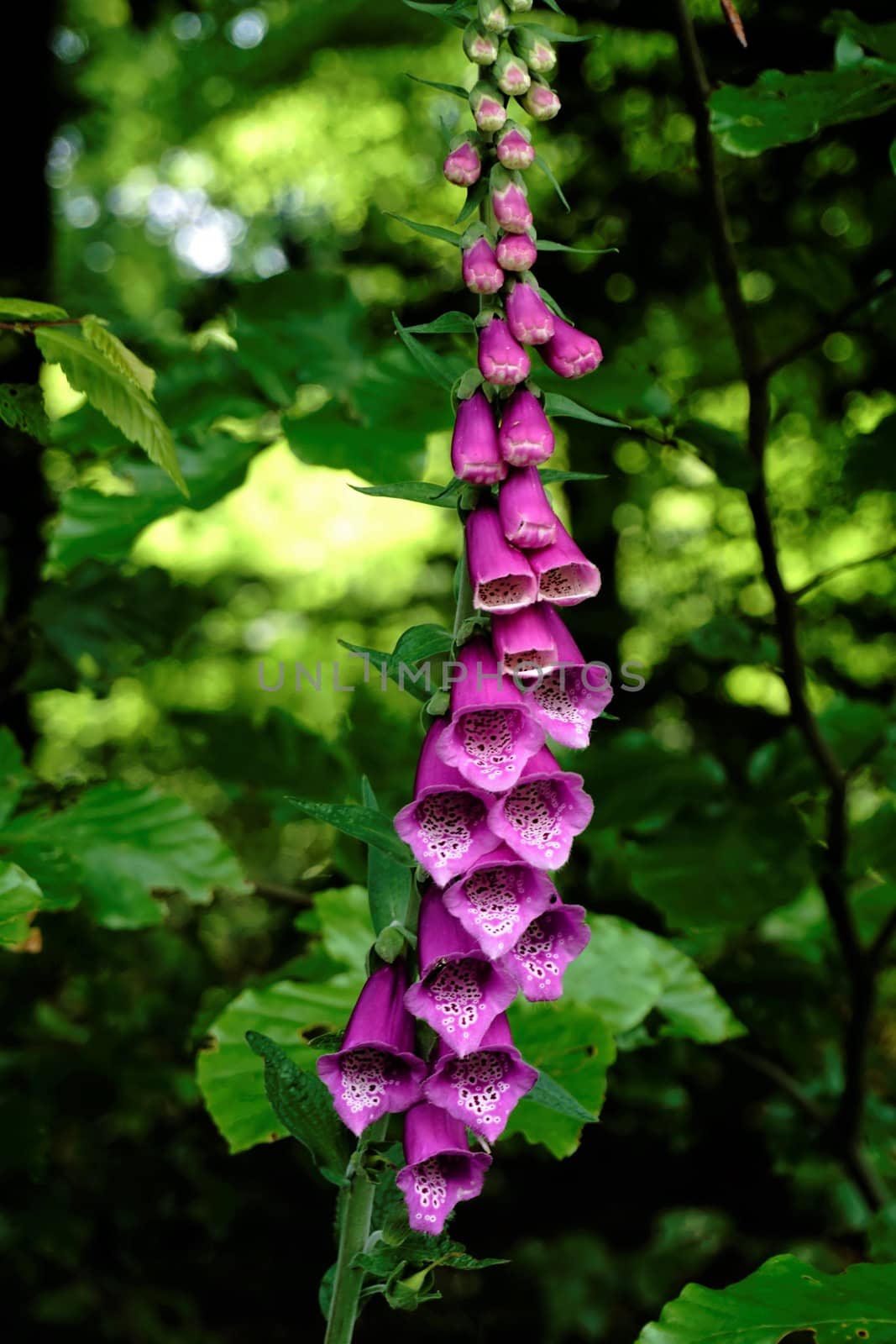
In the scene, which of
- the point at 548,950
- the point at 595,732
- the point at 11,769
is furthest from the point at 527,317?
the point at 595,732

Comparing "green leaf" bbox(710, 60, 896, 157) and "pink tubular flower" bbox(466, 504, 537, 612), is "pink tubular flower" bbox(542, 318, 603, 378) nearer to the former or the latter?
"pink tubular flower" bbox(466, 504, 537, 612)

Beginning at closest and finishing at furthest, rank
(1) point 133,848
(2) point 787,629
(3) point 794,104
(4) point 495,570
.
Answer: (4) point 495,570
(3) point 794,104
(1) point 133,848
(2) point 787,629

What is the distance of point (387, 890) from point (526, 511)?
1.06ft

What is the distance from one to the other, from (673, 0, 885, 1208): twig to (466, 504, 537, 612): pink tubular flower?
0.69m

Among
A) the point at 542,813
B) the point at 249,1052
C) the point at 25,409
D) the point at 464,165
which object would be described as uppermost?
the point at 464,165

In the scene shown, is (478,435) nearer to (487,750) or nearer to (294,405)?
(487,750)

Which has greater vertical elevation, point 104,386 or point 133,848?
point 104,386

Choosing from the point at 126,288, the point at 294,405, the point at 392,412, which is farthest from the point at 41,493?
the point at 126,288

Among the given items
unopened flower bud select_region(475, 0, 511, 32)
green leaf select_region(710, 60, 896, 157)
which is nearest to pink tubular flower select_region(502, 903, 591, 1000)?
unopened flower bud select_region(475, 0, 511, 32)

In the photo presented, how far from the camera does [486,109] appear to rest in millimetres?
875

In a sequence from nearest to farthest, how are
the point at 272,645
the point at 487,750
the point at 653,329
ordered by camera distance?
the point at 487,750 < the point at 653,329 < the point at 272,645

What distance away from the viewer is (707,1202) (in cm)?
223

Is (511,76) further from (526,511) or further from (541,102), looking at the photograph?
(526,511)

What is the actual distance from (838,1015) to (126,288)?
7029mm
